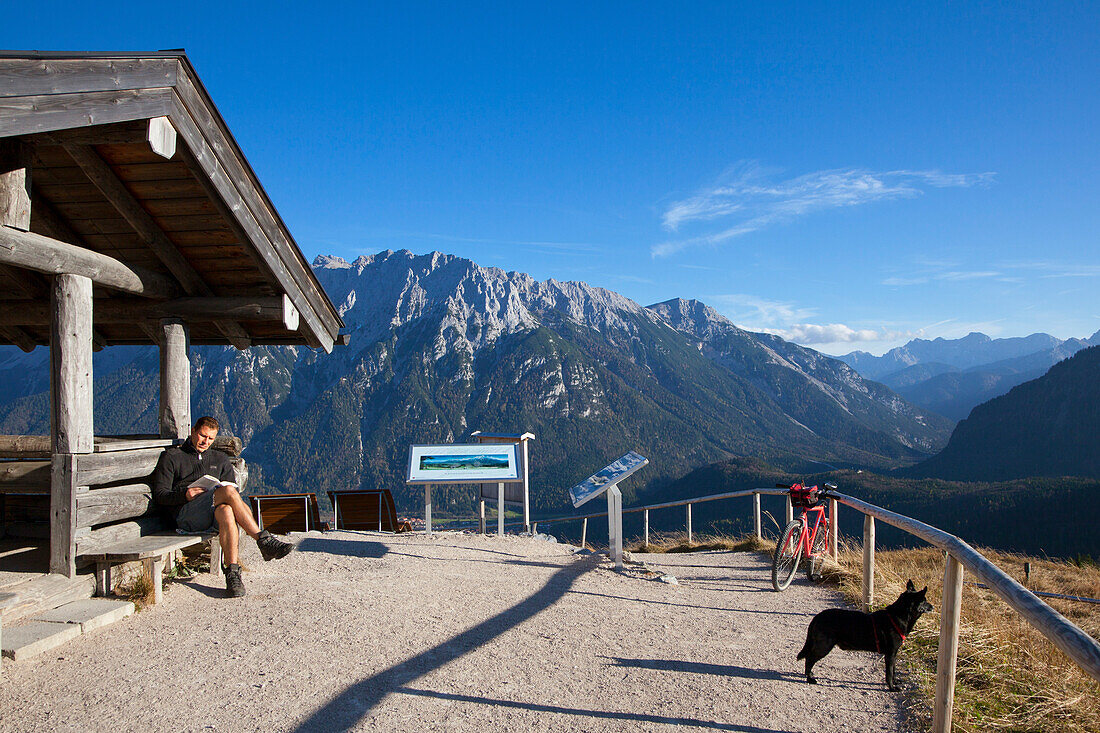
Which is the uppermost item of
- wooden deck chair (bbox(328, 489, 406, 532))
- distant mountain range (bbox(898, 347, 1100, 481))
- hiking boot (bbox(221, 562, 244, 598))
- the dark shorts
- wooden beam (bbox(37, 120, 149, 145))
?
wooden beam (bbox(37, 120, 149, 145))

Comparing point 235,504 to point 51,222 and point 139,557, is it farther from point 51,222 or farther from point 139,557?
point 51,222

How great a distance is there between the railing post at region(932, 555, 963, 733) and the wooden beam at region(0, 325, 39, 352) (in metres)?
9.23

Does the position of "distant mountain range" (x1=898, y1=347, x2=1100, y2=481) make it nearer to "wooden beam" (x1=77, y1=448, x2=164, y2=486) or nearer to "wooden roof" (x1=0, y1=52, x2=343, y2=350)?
"wooden roof" (x1=0, y1=52, x2=343, y2=350)

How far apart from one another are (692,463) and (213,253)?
18412 centimetres

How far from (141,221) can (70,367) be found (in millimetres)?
1554

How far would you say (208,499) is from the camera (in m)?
5.61

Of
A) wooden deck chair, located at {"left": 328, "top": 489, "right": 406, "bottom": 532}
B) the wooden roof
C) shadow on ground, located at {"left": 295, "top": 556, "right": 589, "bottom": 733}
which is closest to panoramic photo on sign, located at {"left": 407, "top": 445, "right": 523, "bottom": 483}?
wooden deck chair, located at {"left": 328, "top": 489, "right": 406, "bottom": 532}

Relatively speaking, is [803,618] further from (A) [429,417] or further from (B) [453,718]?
(A) [429,417]

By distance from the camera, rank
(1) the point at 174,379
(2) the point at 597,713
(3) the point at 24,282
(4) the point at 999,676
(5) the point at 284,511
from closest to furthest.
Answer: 1. (2) the point at 597,713
2. (4) the point at 999,676
3. (1) the point at 174,379
4. (3) the point at 24,282
5. (5) the point at 284,511

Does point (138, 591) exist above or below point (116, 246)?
below

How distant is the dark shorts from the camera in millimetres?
5594

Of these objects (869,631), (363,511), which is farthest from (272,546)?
(363,511)

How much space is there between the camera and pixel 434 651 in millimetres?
4520

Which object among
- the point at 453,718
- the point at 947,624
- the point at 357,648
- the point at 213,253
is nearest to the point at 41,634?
the point at 357,648
